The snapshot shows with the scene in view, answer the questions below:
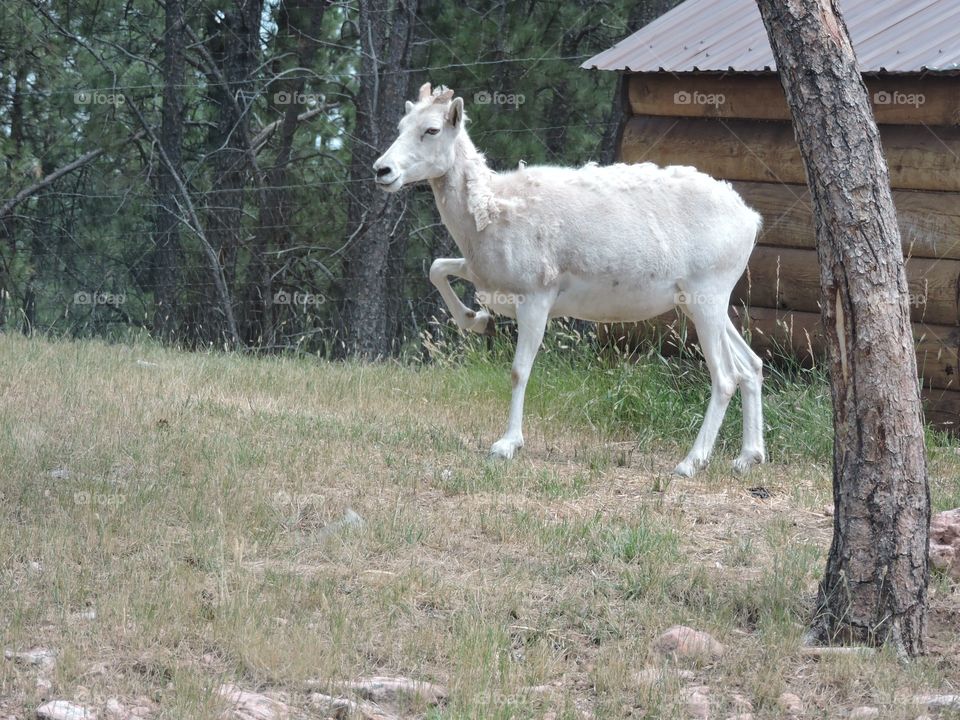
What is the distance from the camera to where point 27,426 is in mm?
7543

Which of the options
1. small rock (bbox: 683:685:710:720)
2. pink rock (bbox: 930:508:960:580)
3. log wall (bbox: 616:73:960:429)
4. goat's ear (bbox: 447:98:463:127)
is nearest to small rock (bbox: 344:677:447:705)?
small rock (bbox: 683:685:710:720)

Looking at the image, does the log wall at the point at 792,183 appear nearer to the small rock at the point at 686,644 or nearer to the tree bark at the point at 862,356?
the tree bark at the point at 862,356

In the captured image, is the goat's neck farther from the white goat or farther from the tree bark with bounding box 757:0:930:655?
the tree bark with bounding box 757:0:930:655

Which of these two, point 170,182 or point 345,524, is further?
point 170,182

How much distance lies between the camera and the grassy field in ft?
14.1

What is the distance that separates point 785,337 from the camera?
9508mm

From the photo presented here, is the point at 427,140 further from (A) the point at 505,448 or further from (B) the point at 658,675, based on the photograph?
(B) the point at 658,675

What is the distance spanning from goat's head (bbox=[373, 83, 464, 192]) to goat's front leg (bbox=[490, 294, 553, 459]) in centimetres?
102

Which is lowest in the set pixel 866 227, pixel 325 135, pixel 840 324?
pixel 840 324

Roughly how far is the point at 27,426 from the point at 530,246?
3.29 m

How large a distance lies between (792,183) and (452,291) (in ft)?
10.4

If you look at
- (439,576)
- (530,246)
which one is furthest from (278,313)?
(439,576)

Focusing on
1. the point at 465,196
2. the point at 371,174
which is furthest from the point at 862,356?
the point at 371,174

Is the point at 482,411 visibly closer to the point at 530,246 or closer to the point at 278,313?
the point at 530,246
